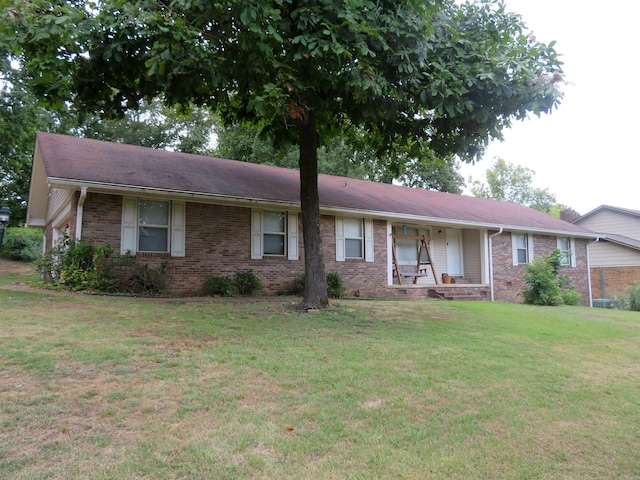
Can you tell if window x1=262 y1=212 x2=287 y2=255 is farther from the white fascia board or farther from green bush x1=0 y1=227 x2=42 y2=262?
green bush x1=0 y1=227 x2=42 y2=262

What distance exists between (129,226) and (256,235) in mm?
3292

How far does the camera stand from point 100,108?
803 centimetres

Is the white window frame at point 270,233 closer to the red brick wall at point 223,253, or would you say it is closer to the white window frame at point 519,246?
the red brick wall at point 223,253

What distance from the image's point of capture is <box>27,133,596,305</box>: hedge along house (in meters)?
10.4

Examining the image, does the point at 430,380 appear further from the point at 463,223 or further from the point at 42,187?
the point at 42,187

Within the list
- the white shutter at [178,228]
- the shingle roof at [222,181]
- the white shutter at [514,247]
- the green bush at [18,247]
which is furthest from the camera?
the green bush at [18,247]

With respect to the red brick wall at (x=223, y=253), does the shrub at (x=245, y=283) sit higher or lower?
lower

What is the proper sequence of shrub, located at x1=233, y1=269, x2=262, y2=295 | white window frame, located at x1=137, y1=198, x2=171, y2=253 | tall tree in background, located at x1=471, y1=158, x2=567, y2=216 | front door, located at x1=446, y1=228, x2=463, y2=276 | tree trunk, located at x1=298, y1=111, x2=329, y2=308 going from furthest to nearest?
tall tree in background, located at x1=471, y1=158, x2=567, y2=216
front door, located at x1=446, y1=228, x2=463, y2=276
shrub, located at x1=233, y1=269, x2=262, y2=295
white window frame, located at x1=137, y1=198, x2=171, y2=253
tree trunk, located at x1=298, y1=111, x2=329, y2=308

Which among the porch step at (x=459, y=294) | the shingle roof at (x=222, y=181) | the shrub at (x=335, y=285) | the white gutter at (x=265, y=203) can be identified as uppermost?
the shingle roof at (x=222, y=181)

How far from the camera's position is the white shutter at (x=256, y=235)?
11984 mm

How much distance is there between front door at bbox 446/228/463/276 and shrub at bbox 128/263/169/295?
1176 cm

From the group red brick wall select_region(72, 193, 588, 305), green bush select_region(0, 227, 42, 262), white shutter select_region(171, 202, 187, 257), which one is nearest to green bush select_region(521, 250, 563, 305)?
red brick wall select_region(72, 193, 588, 305)

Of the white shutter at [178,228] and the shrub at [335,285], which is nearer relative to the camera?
the white shutter at [178,228]

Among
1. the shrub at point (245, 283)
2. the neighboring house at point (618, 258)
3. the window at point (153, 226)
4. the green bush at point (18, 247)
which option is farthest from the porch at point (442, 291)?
the green bush at point (18, 247)
